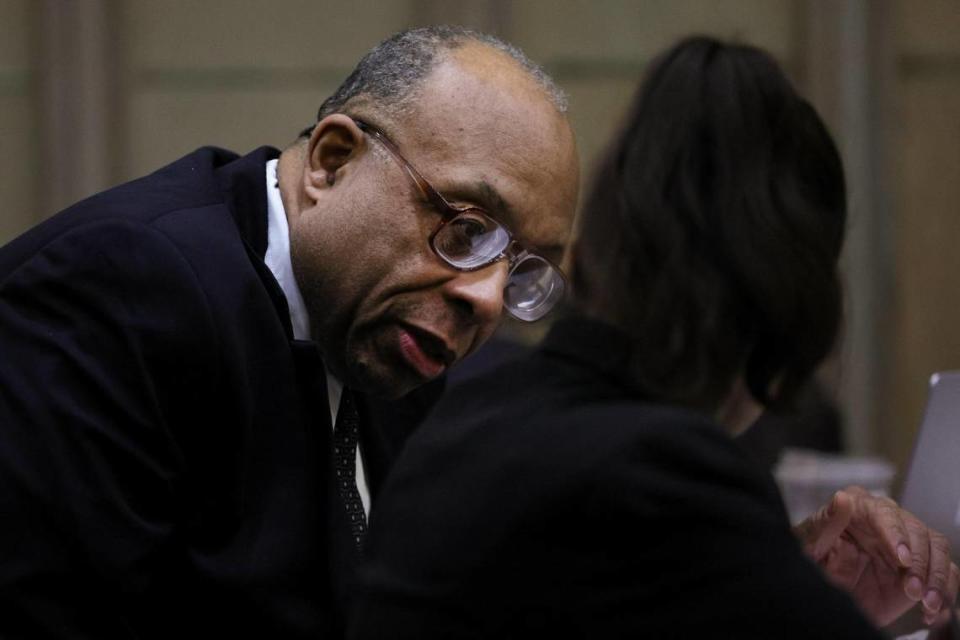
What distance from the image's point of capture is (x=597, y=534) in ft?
3.28

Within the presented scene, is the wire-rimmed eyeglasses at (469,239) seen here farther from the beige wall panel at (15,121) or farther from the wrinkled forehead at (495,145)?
the beige wall panel at (15,121)

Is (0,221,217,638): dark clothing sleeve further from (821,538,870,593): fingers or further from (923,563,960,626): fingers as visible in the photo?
(923,563,960,626): fingers

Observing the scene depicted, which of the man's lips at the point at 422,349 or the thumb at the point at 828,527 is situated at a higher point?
the man's lips at the point at 422,349

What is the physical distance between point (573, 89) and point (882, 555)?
329 cm

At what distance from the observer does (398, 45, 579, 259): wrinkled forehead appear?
71.1 inches

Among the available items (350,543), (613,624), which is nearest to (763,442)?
(613,624)

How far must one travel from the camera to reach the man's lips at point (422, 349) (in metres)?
1.81

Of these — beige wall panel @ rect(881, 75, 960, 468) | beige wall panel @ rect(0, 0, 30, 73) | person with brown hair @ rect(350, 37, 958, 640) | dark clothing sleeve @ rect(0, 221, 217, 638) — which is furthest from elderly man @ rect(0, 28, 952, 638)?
beige wall panel @ rect(881, 75, 960, 468)

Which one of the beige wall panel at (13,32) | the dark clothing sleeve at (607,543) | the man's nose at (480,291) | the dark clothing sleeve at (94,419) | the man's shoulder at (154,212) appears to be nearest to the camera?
the dark clothing sleeve at (607,543)

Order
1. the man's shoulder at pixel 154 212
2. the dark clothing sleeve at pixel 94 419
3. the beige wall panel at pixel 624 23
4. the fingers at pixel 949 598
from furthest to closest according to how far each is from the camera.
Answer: the beige wall panel at pixel 624 23 < the man's shoulder at pixel 154 212 < the dark clothing sleeve at pixel 94 419 < the fingers at pixel 949 598

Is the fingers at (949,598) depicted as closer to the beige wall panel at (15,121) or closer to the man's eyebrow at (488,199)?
the man's eyebrow at (488,199)

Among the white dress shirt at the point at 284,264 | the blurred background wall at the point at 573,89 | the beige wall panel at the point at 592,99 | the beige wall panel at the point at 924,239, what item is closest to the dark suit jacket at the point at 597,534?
the white dress shirt at the point at 284,264

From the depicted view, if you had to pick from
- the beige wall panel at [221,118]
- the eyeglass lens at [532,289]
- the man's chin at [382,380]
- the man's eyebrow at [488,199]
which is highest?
the man's eyebrow at [488,199]

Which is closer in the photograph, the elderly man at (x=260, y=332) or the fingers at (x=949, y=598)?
the fingers at (x=949, y=598)
